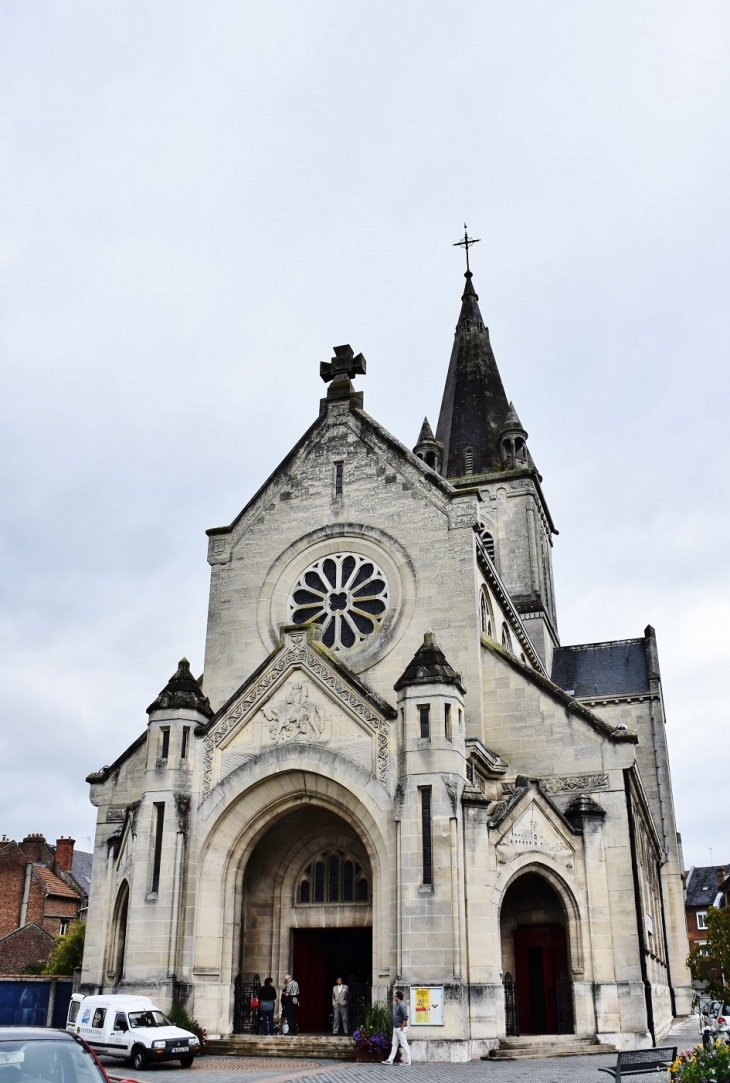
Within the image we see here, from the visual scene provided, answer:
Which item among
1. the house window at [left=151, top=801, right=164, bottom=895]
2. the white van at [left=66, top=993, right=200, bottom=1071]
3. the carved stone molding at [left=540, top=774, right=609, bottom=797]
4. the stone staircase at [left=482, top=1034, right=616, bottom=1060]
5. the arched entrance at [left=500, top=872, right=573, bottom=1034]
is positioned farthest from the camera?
the carved stone molding at [left=540, top=774, right=609, bottom=797]

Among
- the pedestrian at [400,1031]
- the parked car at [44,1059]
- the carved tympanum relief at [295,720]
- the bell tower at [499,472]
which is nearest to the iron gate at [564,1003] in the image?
the pedestrian at [400,1031]

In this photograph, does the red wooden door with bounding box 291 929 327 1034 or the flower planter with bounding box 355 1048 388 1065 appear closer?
the flower planter with bounding box 355 1048 388 1065

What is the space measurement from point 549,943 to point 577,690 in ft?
74.7

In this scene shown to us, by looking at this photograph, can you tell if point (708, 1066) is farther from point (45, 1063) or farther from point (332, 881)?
point (332, 881)

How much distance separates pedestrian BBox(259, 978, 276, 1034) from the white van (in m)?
2.58

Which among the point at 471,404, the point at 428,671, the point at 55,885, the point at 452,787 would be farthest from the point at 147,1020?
the point at 471,404

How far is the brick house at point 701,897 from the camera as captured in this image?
274 feet

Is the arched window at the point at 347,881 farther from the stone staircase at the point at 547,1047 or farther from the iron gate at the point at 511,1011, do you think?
the stone staircase at the point at 547,1047

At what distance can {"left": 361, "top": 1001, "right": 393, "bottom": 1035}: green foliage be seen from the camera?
19.0 m

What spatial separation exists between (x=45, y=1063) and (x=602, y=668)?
134 feet

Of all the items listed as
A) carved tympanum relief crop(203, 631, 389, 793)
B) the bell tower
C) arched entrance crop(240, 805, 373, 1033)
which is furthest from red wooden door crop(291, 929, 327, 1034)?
the bell tower

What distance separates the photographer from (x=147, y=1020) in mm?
18688

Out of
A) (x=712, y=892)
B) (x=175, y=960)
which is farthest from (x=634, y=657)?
(x=712, y=892)

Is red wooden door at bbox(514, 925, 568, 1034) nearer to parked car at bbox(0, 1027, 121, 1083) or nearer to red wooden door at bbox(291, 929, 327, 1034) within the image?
red wooden door at bbox(291, 929, 327, 1034)
